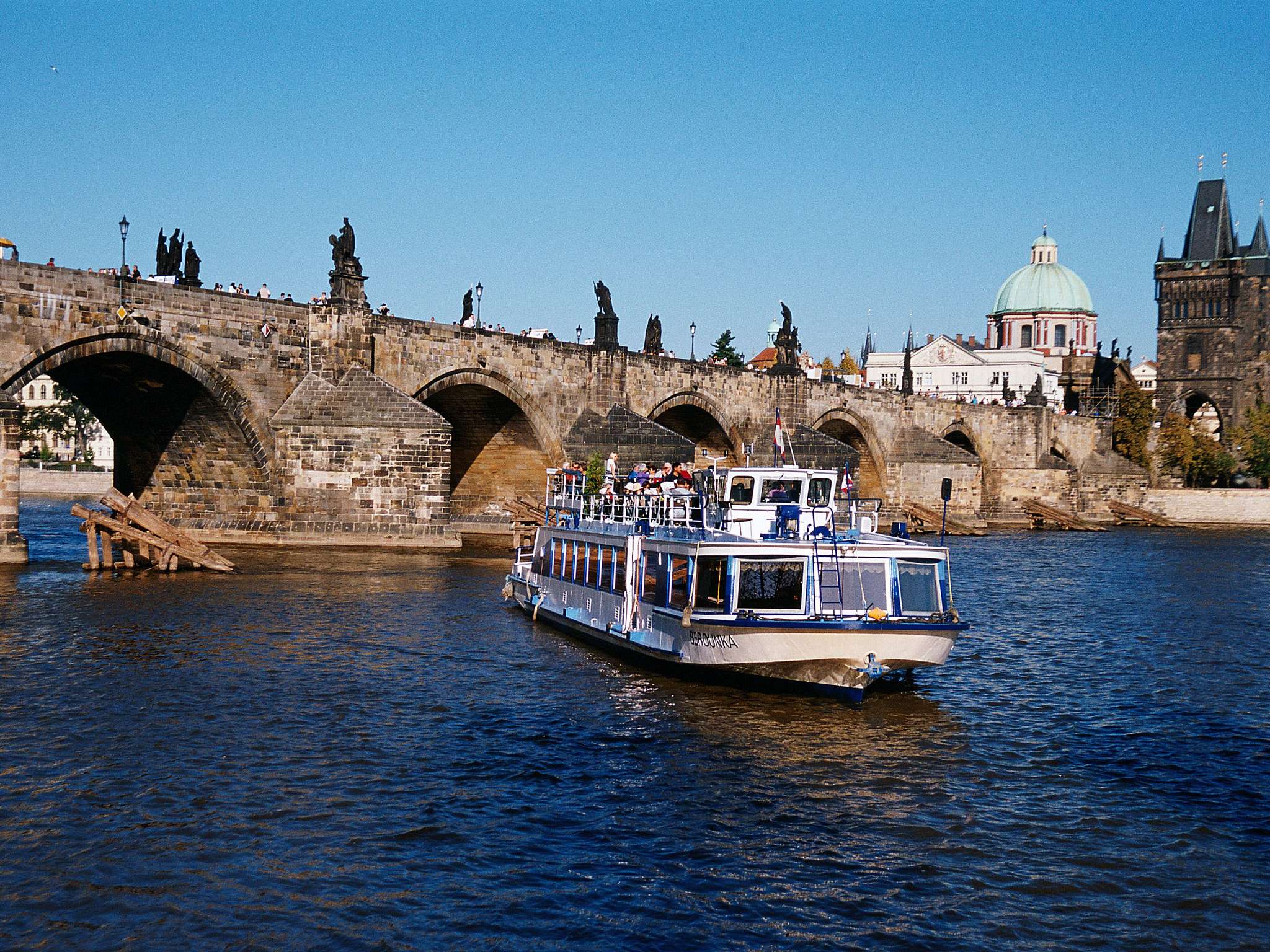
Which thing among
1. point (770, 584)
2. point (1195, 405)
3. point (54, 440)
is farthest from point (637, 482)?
point (54, 440)

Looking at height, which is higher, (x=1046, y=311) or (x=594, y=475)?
(x=1046, y=311)

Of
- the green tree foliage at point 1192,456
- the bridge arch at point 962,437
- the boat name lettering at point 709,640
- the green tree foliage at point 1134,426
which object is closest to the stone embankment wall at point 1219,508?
the green tree foliage at point 1192,456

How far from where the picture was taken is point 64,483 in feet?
276

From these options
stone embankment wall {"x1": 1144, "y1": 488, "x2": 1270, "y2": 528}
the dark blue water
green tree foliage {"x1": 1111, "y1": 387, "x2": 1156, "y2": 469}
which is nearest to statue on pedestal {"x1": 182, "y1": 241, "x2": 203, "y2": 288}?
the dark blue water

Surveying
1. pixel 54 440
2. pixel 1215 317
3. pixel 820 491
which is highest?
pixel 1215 317

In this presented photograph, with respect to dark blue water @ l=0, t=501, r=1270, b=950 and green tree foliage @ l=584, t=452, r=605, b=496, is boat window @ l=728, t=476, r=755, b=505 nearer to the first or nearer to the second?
dark blue water @ l=0, t=501, r=1270, b=950

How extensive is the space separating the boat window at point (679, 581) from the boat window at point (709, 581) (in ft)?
0.83

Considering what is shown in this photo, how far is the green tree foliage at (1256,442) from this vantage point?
3706 inches

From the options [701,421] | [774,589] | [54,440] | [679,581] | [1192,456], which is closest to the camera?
[774,589]

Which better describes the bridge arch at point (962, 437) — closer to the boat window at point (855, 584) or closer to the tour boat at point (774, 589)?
the tour boat at point (774, 589)

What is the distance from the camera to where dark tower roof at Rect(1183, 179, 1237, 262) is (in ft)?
354

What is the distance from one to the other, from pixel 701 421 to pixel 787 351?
7.64m

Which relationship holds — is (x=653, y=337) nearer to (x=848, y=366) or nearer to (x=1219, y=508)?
(x=1219, y=508)

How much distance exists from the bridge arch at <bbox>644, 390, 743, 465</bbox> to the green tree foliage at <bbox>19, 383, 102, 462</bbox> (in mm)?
58149
